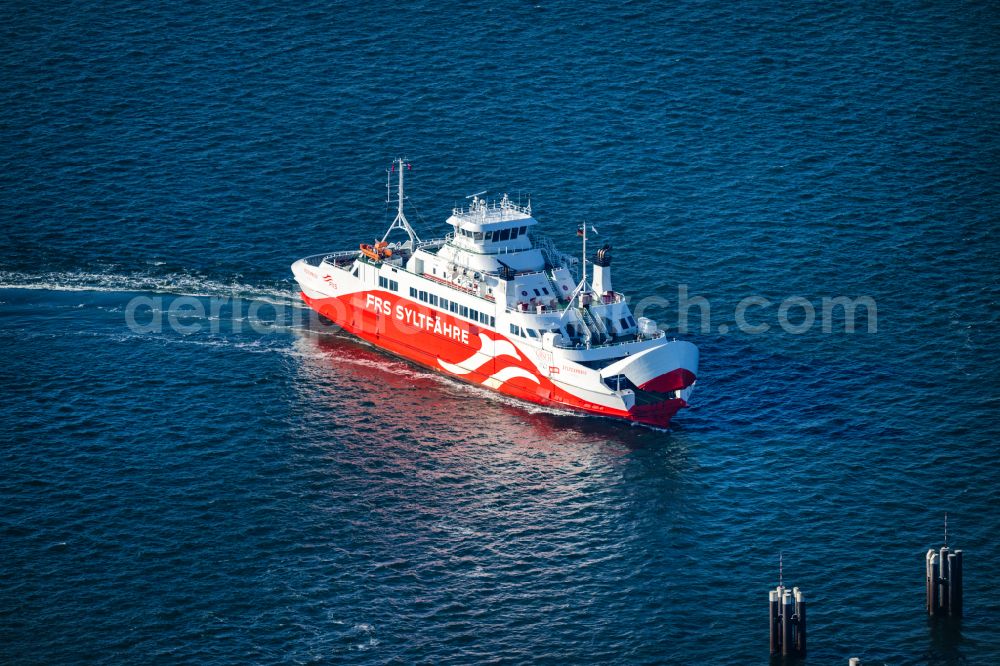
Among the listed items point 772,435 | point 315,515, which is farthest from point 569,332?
point 315,515

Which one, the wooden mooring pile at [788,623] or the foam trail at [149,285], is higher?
the foam trail at [149,285]

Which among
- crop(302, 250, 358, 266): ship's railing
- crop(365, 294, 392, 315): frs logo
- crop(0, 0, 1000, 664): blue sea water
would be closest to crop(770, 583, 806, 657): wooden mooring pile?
crop(0, 0, 1000, 664): blue sea water

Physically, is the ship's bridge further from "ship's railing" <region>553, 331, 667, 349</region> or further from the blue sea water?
the blue sea water

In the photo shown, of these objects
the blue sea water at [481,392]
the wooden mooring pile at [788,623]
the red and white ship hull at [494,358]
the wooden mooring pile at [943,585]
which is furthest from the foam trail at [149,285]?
the wooden mooring pile at [943,585]

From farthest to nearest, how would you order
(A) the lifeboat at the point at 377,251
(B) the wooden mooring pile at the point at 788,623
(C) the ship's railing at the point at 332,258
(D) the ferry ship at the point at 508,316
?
1. (C) the ship's railing at the point at 332,258
2. (A) the lifeboat at the point at 377,251
3. (D) the ferry ship at the point at 508,316
4. (B) the wooden mooring pile at the point at 788,623

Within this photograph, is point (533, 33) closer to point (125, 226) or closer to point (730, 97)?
point (730, 97)

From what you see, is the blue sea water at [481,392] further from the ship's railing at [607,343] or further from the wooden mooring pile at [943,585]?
the ship's railing at [607,343]

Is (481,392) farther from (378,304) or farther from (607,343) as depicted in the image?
(378,304)
